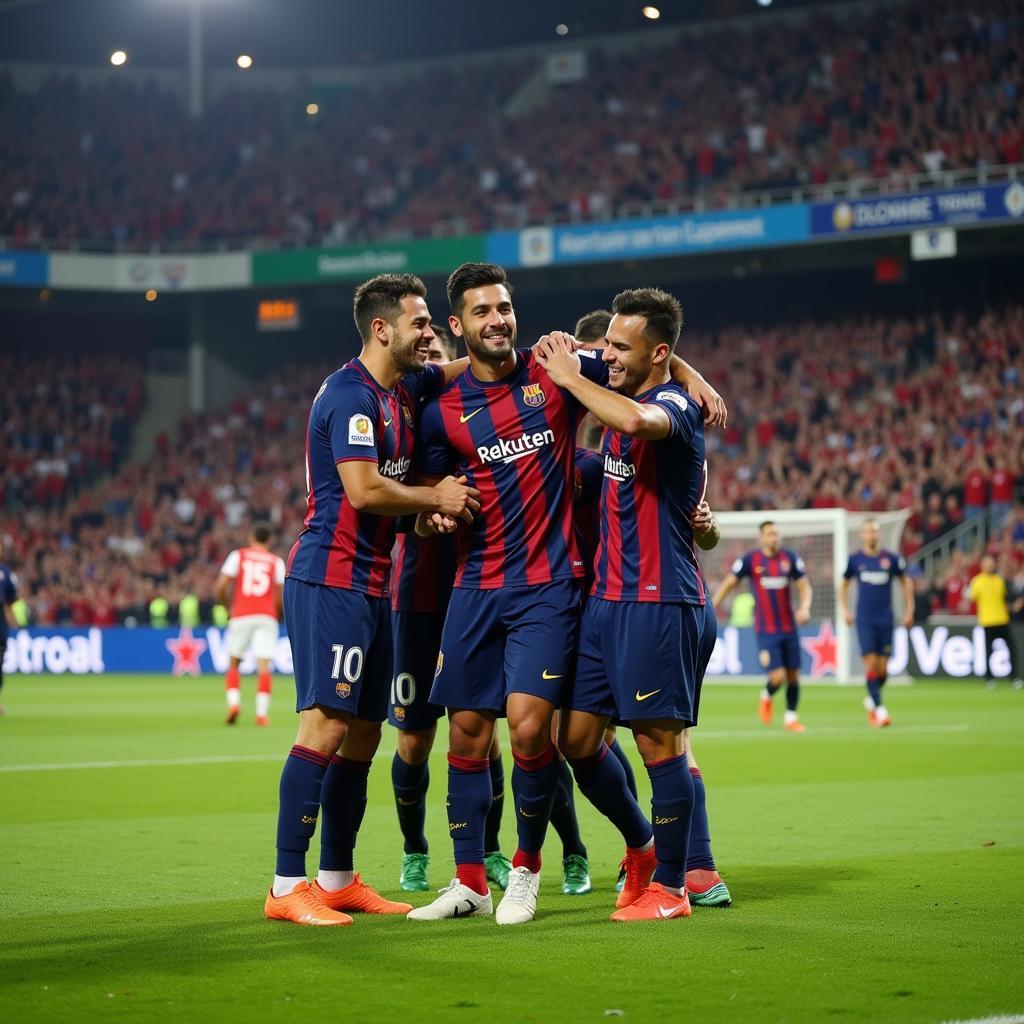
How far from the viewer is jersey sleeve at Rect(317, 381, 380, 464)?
6.28m

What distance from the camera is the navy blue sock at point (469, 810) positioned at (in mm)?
6441

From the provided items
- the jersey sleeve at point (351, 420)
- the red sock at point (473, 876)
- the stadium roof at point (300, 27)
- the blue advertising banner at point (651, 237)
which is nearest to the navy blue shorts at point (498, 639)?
the red sock at point (473, 876)

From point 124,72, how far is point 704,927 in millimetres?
44944

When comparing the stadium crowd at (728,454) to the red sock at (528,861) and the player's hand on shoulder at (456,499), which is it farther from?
the player's hand on shoulder at (456,499)

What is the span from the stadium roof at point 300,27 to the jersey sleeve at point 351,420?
38491 mm

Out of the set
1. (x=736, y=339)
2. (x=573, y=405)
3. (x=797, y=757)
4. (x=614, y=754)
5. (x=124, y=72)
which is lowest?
(x=797, y=757)

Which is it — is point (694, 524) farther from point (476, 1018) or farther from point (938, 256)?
point (938, 256)

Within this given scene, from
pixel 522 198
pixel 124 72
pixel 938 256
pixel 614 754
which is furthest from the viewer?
pixel 124 72

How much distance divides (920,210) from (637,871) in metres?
28.1

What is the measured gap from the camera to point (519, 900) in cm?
631

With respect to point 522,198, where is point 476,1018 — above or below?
below

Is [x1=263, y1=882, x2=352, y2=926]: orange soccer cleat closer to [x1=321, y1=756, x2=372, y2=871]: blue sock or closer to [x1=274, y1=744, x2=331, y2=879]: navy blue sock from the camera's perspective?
[x1=274, y1=744, x2=331, y2=879]: navy blue sock

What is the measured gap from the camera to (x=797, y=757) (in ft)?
45.4

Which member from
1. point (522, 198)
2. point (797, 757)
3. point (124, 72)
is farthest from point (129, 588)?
point (797, 757)
